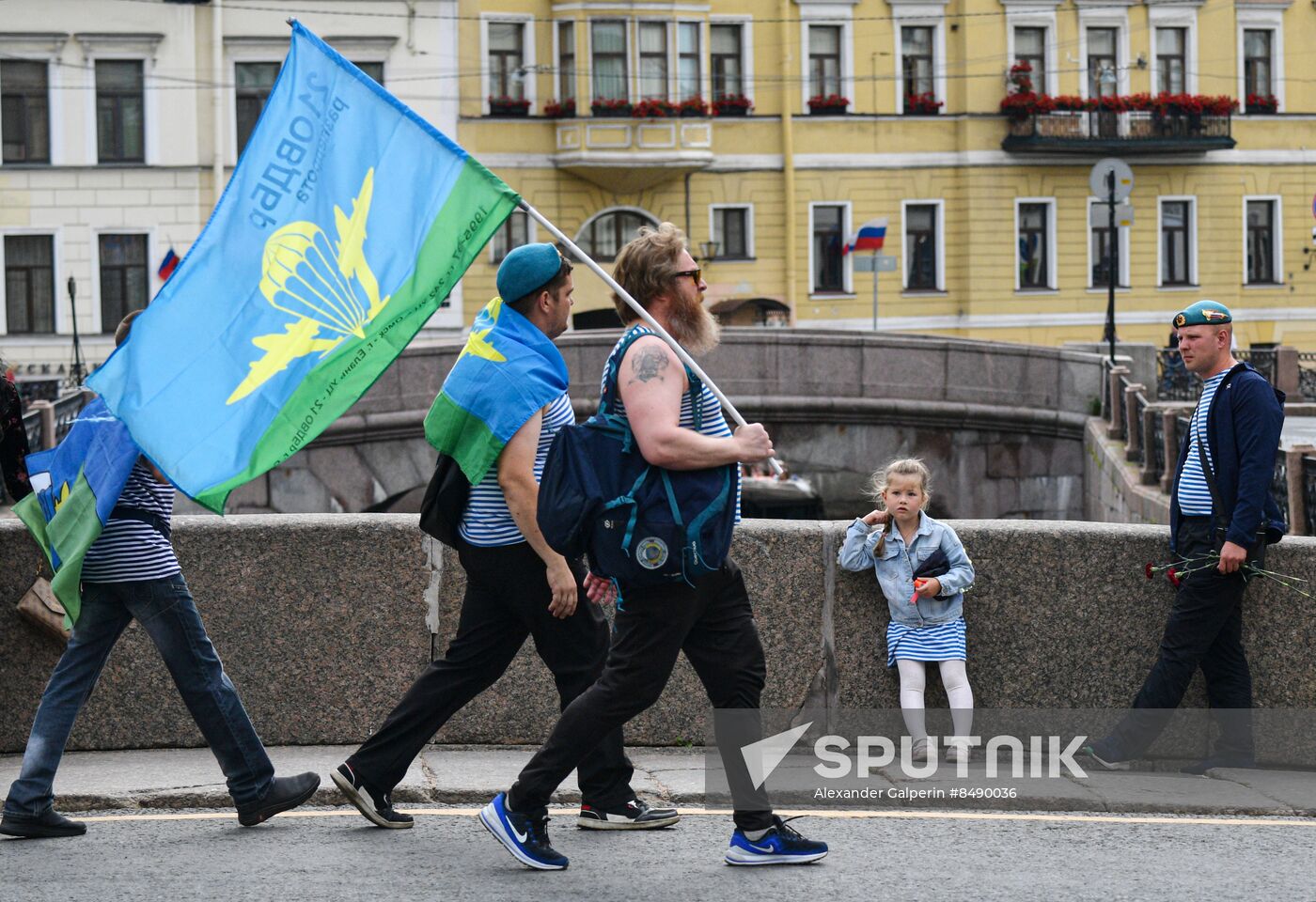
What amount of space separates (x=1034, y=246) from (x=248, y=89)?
1689 cm

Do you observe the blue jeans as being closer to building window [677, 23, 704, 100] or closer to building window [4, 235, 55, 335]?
building window [4, 235, 55, 335]

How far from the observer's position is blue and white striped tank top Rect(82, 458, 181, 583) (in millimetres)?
5609

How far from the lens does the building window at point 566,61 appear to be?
38.5m

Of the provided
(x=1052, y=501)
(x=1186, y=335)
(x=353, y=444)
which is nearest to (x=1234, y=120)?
(x=1052, y=501)

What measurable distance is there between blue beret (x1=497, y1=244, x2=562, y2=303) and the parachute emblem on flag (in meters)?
0.43

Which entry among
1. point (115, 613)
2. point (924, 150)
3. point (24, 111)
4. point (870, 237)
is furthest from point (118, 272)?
point (115, 613)

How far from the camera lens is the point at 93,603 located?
18.6ft

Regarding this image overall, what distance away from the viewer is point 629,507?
4.96 m

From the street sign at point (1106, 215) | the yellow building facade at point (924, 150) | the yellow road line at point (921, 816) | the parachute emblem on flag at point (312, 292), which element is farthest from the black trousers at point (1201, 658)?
the yellow building facade at point (924, 150)

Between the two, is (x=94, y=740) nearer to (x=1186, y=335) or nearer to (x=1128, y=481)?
(x=1186, y=335)

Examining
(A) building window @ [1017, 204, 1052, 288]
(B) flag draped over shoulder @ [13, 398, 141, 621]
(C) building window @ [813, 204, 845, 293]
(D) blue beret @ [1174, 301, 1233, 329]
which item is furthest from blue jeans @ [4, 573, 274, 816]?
(A) building window @ [1017, 204, 1052, 288]

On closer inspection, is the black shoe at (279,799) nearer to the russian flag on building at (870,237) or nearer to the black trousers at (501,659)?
the black trousers at (501,659)

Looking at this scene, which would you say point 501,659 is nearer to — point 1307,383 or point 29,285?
point 1307,383

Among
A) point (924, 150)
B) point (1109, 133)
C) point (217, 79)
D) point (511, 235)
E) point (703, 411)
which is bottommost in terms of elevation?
point (703, 411)
